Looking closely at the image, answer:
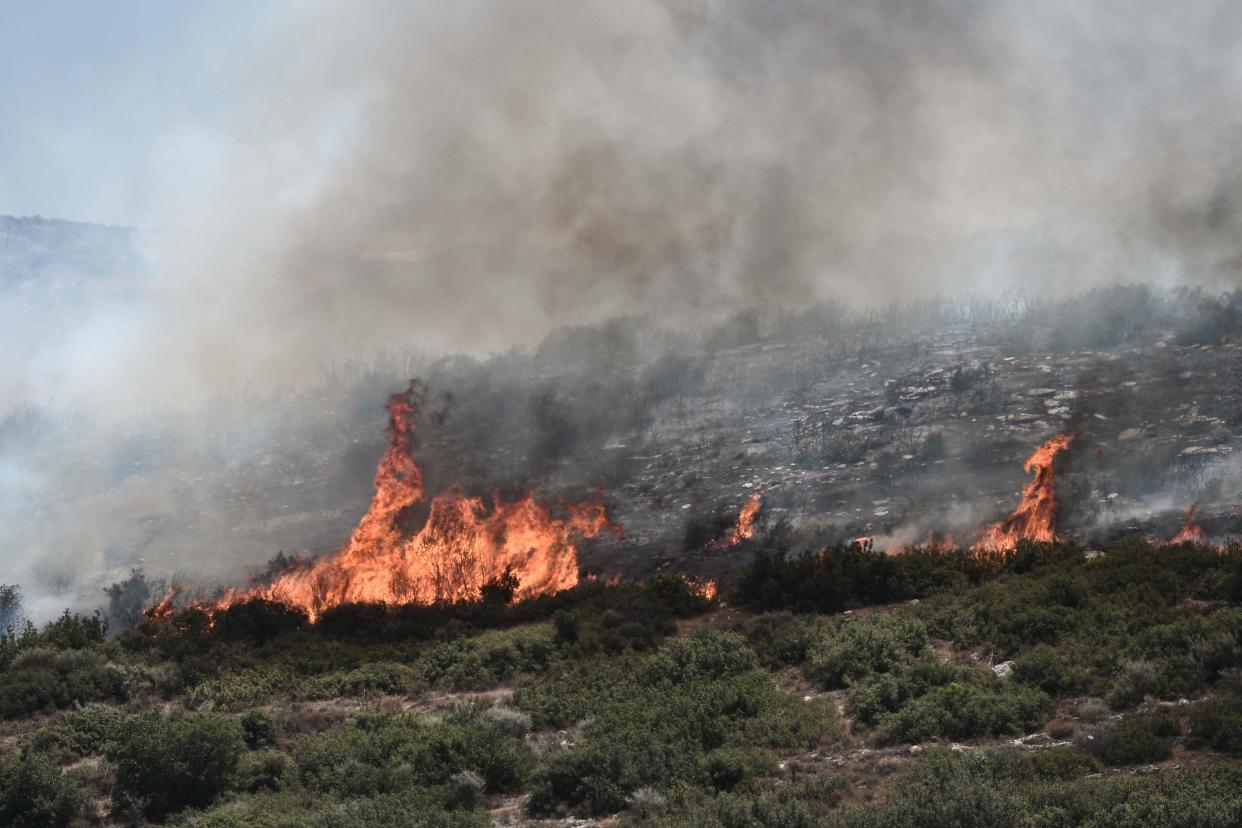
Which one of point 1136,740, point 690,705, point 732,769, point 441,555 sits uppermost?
point 441,555

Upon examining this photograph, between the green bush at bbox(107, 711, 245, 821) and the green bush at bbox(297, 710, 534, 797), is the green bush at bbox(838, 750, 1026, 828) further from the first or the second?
the green bush at bbox(107, 711, 245, 821)

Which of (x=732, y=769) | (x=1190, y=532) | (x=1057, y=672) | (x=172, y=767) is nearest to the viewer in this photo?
(x=732, y=769)

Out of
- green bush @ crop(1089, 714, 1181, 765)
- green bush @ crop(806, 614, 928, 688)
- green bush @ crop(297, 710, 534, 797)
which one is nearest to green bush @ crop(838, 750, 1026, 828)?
green bush @ crop(1089, 714, 1181, 765)

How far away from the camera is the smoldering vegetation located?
101 ft

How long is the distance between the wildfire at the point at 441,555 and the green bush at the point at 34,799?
32.7 ft

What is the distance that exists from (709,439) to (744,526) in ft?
15.1

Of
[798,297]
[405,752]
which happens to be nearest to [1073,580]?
[405,752]

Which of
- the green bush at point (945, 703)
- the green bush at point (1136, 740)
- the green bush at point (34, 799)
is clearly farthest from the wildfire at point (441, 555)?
the green bush at point (1136, 740)

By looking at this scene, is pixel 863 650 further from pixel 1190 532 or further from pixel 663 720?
pixel 1190 532

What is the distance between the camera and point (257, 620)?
27.7m

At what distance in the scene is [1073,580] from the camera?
2330 cm

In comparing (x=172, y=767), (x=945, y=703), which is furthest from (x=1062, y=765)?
(x=172, y=767)

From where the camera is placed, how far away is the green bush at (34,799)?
18781mm

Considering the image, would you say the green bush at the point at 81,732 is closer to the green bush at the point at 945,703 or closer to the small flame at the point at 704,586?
the small flame at the point at 704,586
